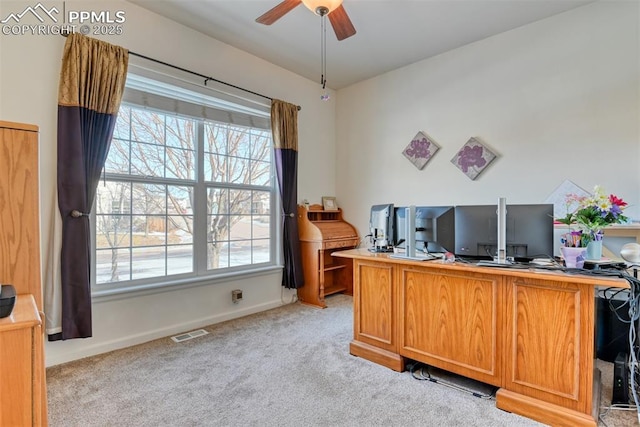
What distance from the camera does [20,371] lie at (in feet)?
3.33

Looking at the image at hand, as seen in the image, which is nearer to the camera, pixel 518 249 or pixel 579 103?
pixel 518 249

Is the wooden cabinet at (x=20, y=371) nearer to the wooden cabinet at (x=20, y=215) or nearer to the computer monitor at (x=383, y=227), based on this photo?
the wooden cabinet at (x=20, y=215)

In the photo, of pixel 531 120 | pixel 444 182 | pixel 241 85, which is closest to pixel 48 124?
pixel 241 85

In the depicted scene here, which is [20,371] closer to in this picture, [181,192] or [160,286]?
[160,286]

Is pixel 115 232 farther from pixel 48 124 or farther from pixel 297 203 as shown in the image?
pixel 297 203

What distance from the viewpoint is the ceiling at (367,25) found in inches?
117

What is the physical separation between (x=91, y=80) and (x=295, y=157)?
7.33ft

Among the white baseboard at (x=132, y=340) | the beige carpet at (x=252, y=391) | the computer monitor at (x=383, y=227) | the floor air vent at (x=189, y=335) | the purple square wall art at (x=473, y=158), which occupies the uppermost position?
the purple square wall art at (x=473, y=158)

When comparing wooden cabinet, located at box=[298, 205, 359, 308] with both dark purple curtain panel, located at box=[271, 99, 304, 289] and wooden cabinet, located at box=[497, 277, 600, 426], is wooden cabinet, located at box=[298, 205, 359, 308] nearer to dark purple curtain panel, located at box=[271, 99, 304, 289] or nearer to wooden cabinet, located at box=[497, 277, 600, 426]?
dark purple curtain panel, located at box=[271, 99, 304, 289]

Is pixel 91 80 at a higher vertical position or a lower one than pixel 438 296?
higher

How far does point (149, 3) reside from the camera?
2922 millimetres

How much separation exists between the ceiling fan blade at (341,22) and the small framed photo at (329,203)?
8.06 ft

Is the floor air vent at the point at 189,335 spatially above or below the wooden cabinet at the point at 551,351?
below

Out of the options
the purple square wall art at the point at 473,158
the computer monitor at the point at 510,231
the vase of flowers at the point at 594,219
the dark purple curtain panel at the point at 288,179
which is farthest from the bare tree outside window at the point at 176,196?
the vase of flowers at the point at 594,219
